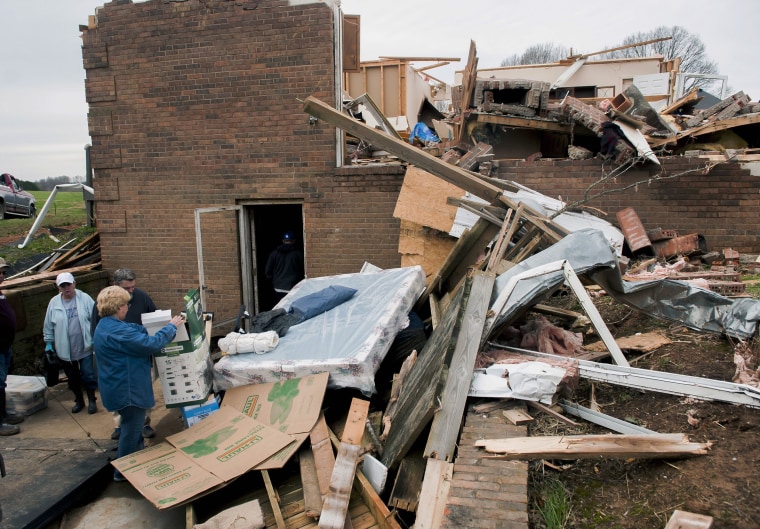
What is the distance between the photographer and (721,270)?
19.0 ft

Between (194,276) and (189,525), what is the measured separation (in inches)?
191

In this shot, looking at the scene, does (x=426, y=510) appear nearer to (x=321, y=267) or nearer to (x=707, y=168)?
(x=321, y=267)

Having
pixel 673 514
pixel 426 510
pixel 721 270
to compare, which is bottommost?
pixel 426 510

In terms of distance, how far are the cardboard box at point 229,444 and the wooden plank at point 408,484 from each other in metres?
0.96

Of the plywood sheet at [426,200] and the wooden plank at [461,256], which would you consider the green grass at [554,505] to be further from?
the plywood sheet at [426,200]

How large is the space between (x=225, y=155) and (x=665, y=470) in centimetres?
673

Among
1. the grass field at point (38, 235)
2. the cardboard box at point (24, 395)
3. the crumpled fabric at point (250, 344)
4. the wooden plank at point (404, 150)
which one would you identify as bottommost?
the cardboard box at point (24, 395)

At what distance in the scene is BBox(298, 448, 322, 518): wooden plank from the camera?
3.43 meters

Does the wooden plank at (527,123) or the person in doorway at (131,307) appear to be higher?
the wooden plank at (527,123)

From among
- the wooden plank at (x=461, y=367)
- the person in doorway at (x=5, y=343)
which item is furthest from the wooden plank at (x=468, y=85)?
the person in doorway at (x=5, y=343)

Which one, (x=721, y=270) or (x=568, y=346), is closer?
(x=568, y=346)

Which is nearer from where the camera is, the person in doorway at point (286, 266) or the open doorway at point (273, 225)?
the person in doorway at point (286, 266)

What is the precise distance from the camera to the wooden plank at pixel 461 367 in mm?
3232

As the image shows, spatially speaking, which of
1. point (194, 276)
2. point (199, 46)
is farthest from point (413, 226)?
point (199, 46)
